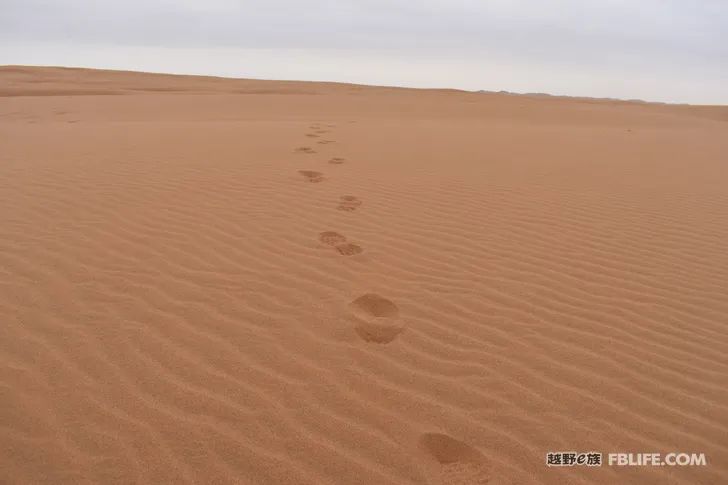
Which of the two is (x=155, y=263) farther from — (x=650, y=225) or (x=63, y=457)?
(x=650, y=225)

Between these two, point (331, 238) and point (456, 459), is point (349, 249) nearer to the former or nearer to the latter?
point (331, 238)

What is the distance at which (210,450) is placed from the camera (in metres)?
1.98

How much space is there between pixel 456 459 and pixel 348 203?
124 inches

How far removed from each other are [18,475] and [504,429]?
74.8 inches

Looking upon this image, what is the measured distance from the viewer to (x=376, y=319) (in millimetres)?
2887

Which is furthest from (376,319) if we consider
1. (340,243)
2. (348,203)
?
(348,203)

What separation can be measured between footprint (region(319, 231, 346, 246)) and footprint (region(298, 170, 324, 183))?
5.31 ft

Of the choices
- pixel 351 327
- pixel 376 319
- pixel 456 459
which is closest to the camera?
pixel 456 459

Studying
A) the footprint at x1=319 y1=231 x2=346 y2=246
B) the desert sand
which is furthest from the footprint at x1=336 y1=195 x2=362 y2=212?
the footprint at x1=319 y1=231 x2=346 y2=246

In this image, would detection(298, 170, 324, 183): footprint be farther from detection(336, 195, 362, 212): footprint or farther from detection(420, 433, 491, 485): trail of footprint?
detection(420, 433, 491, 485): trail of footprint

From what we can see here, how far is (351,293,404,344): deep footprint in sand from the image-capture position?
8.93 ft

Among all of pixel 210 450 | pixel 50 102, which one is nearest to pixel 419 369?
pixel 210 450

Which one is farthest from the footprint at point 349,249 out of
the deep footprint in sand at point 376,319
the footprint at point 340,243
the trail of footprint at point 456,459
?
the trail of footprint at point 456,459

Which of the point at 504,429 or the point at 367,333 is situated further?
the point at 367,333
